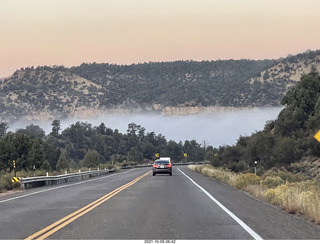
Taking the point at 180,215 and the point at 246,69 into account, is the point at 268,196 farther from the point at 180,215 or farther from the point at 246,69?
the point at 246,69

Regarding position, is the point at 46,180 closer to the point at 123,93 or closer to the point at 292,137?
the point at 292,137

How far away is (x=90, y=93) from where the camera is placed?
19612cm

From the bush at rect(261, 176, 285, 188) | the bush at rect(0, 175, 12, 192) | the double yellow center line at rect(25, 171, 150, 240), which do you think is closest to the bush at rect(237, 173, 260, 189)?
the bush at rect(261, 176, 285, 188)

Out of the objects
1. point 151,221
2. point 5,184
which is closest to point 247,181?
point 5,184

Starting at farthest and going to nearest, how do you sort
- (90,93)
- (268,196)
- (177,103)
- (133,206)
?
1. (90,93)
2. (177,103)
3. (268,196)
4. (133,206)

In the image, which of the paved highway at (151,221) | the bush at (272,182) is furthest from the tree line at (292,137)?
the paved highway at (151,221)

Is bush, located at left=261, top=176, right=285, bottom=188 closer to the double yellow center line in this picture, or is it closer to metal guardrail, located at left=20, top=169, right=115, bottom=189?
the double yellow center line

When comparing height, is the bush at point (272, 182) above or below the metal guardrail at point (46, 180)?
below

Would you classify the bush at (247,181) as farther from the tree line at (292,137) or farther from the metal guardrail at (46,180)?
the tree line at (292,137)

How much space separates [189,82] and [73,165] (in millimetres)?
54303

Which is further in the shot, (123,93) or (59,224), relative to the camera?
(123,93)

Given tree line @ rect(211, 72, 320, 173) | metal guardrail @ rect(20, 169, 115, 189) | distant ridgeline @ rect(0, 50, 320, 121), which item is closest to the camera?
metal guardrail @ rect(20, 169, 115, 189)
